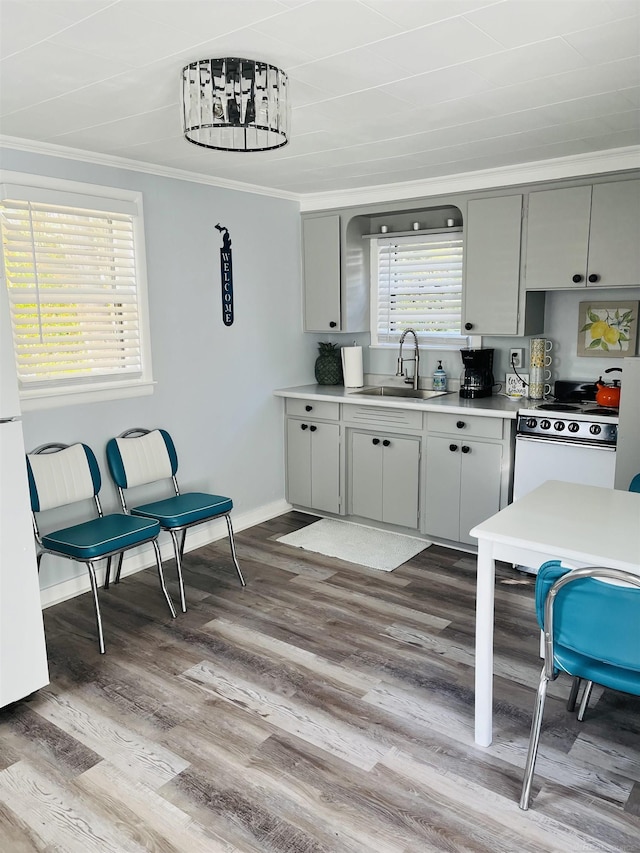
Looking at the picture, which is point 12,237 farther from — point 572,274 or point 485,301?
point 572,274

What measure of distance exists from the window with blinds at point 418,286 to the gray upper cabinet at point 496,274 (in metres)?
0.40

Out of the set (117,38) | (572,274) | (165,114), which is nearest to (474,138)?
(572,274)

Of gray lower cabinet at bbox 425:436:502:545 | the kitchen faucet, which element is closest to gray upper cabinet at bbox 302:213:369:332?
the kitchen faucet

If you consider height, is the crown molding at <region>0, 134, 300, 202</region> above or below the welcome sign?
above

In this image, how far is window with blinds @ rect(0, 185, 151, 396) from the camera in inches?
131

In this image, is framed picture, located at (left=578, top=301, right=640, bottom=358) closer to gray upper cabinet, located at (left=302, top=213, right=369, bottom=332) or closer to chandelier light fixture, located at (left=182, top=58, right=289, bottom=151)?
gray upper cabinet, located at (left=302, top=213, right=369, bottom=332)

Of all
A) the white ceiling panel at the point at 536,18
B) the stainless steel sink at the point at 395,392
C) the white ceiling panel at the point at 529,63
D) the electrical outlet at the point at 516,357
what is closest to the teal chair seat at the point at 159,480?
the stainless steel sink at the point at 395,392

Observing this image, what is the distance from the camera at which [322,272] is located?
16.2 ft

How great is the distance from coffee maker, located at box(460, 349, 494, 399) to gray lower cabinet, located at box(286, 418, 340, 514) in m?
0.95

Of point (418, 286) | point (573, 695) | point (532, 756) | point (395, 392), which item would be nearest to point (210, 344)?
point (395, 392)

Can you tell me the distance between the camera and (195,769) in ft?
7.51

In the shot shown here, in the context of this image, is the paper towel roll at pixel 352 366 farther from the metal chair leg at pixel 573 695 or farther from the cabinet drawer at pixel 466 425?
the metal chair leg at pixel 573 695

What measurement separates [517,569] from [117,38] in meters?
3.35

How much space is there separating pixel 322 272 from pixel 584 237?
1907 mm
